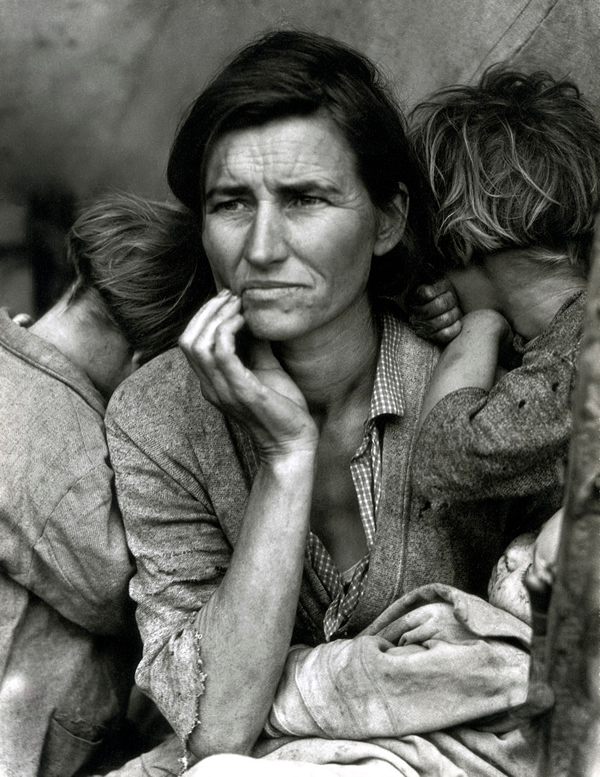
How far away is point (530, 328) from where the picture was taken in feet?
7.22

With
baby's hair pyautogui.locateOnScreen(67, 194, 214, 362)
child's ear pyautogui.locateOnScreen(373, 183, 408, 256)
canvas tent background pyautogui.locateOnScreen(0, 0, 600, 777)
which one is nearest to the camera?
child's ear pyautogui.locateOnScreen(373, 183, 408, 256)

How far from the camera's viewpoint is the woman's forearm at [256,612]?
1.88 metres

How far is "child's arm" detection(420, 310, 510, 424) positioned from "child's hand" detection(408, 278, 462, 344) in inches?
1.0

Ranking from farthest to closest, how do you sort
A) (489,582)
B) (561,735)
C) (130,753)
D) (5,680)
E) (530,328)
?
(130,753) < (5,680) < (530,328) < (489,582) < (561,735)

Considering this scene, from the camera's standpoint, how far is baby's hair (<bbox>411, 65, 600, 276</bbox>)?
6.97ft

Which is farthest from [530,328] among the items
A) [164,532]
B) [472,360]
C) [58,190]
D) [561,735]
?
[58,190]

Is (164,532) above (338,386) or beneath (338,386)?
beneath

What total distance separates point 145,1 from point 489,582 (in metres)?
1.77

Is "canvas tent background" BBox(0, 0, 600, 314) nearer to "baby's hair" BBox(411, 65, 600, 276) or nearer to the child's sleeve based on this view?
"baby's hair" BBox(411, 65, 600, 276)

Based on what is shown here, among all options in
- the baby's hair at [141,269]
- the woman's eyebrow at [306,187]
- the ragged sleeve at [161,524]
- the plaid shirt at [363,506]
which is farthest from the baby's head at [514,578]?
the baby's hair at [141,269]

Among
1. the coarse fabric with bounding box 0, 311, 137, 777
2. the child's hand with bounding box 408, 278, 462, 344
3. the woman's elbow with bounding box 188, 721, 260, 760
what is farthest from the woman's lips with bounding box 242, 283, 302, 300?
the woman's elbow with bounding box 188, 721, 260, 760

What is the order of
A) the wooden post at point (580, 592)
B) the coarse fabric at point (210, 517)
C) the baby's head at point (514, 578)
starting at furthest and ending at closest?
the coarse fabric at point (210, 517) < the baby's head at point (514, 578) < the wooden post at point (580, 592)

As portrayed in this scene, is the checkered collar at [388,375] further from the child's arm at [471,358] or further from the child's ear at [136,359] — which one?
the child's ear at [136,359]

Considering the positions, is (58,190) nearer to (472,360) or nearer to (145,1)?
(145,1)
